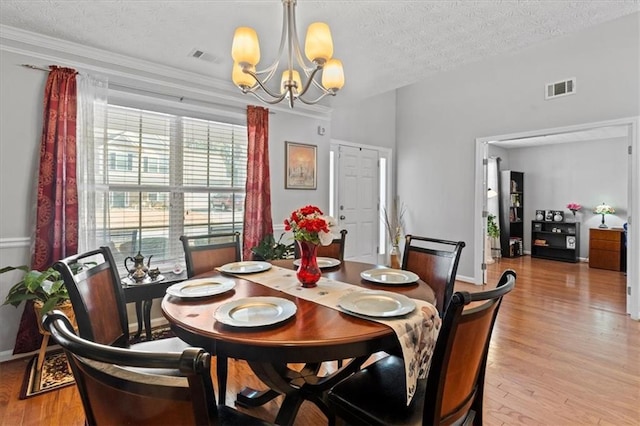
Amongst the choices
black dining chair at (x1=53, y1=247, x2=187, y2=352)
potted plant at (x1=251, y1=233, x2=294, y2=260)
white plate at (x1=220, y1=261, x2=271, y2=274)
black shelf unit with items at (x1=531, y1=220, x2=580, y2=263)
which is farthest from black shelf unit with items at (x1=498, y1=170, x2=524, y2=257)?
black dining chair at (x1=53, y1=247, x2=187, y2=352)

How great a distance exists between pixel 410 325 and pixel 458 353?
0.62 feet

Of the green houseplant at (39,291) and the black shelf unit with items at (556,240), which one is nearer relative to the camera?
the green houseplant at (39,291)

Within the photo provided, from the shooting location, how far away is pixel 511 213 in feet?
24.0

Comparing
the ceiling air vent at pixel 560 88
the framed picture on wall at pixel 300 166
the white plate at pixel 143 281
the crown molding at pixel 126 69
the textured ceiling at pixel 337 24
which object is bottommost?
the white plate at pixel 143 281

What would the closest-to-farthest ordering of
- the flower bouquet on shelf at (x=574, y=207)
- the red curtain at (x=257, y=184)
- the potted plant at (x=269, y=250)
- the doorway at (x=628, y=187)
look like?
the doorway at (x=628, y=187) → the potted plant at (x=269, y=250) → the red curtain at (x=257, y=184) → the flower bouquet on shelf at (x=574, y=207)

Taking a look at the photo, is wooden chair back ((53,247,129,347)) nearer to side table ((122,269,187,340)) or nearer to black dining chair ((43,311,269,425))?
black dining chair ((43,311,269,425))

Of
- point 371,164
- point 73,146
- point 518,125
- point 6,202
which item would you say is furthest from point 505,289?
point 371,164

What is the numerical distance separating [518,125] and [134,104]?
4.54 metres

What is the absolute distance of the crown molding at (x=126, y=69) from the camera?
2541 millimetres

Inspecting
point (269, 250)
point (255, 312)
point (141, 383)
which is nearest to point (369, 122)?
point (269, 250)

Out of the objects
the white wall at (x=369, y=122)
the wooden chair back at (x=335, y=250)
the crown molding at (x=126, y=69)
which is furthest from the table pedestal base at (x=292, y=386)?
the white wall at (x=369, y=122)

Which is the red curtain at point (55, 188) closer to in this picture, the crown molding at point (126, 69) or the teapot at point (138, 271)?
the crown molding at point (126, 69)

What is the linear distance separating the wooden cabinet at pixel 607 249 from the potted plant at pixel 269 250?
5688mm

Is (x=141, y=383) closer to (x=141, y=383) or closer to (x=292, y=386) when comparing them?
(x=141, y=383)
